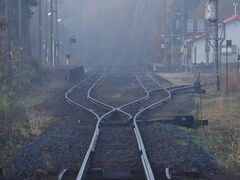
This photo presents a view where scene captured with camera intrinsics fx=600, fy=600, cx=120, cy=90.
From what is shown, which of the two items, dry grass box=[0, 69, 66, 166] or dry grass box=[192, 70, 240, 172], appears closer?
dry grass box=[192, 70, 240, 172]

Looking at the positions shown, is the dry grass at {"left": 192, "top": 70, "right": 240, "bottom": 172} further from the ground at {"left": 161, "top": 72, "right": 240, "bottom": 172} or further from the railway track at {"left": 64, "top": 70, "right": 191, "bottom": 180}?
the railway track at {"left": 64, "top": 70, "right": 191, "bottom": 180}

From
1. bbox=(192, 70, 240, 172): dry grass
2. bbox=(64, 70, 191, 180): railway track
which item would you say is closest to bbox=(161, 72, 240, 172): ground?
bbox=(192, 70, 240, 172): dry grass

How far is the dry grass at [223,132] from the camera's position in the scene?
36.5ft

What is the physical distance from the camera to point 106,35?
437 ft

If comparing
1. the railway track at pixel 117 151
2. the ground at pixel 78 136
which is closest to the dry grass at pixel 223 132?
the ground at pixel 78 136

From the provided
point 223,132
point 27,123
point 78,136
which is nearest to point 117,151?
point 78,136

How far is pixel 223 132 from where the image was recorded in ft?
47.6

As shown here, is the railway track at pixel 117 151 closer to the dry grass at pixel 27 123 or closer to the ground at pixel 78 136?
the ground at pixel 78 136

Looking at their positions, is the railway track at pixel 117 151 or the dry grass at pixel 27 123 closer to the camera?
the railway track at pixel 117 151

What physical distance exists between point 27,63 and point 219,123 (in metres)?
22.3

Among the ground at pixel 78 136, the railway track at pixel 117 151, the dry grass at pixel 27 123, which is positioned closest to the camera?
the railway track at pixel 117 151

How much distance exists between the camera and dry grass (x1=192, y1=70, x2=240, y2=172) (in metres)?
11.1

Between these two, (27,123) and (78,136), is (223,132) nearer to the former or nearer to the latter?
(78,136)

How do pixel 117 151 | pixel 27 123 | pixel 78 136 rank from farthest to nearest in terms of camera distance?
1. pixel 27 123
2. pixel 78 136
3. pixel 117 151
